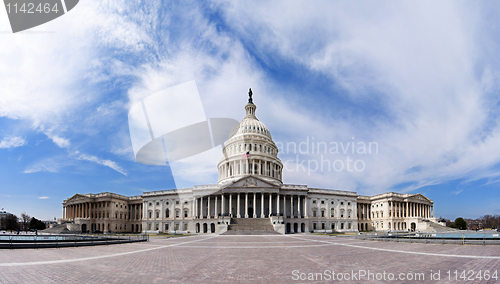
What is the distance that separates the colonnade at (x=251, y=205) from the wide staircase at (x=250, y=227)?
989cm

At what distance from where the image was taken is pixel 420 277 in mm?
12992

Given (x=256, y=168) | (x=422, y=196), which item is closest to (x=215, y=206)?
(x=256, y=168)

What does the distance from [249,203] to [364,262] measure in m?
69.2

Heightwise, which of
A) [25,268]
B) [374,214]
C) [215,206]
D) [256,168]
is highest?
[256,168]

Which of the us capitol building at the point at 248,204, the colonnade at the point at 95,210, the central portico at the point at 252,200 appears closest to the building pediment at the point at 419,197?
the us capitol building at the point at 248,204

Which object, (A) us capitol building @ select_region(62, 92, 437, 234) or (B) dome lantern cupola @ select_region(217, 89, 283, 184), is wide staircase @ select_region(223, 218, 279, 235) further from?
(B) dome lantern cupola @ select_region(217, 89, 283, 184)

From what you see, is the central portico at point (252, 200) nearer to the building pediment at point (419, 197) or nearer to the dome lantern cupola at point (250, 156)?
the dome lantern cupola at point (250, 156)

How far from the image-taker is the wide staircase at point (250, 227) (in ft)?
201

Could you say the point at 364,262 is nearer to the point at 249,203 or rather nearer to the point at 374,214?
the point at 249,203

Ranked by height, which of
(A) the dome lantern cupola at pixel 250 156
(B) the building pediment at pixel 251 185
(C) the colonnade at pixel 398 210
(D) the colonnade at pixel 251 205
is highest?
(A) the dome lantern cupola at pixel 250 156

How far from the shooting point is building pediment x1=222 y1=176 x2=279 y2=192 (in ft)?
261

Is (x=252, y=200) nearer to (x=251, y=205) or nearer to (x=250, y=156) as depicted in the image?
(x=251, y=205)

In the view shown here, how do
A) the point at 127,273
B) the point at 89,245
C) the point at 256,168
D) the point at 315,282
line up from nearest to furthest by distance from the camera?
the point at 315,282 → the point at 127,273 → the point at 89,245 → the point at 256,168

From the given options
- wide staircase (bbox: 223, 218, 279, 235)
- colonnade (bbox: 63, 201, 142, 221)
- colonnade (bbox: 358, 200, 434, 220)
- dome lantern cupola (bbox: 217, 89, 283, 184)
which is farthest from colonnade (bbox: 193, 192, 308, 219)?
colonnade (bbox: 63, 201, 142, 221)
